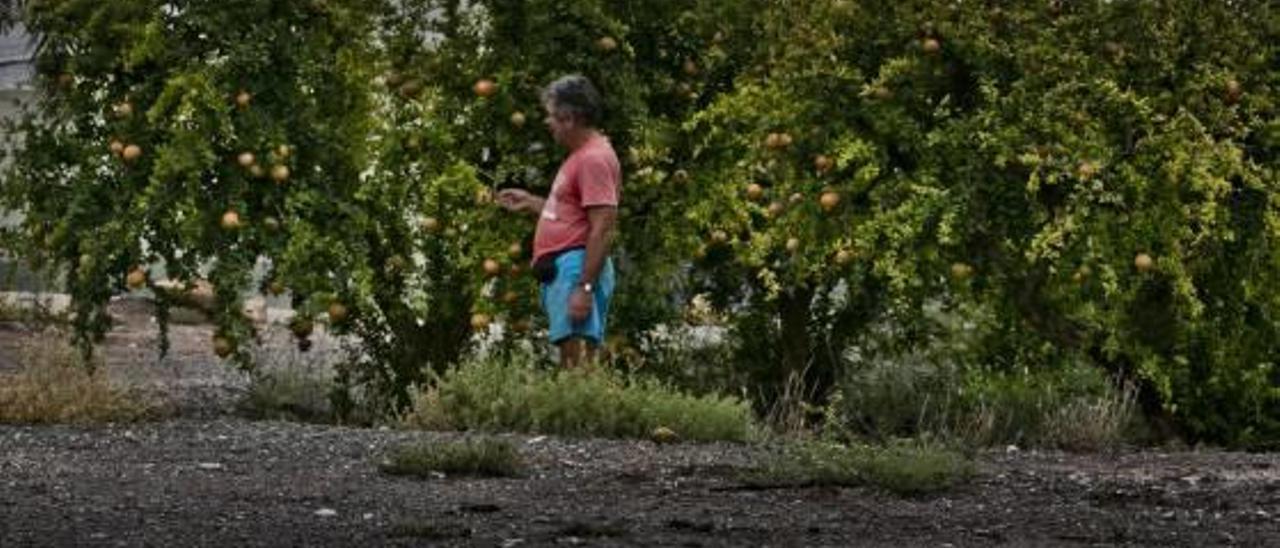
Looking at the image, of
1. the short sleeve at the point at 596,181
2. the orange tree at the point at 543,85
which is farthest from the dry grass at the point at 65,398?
the short sleeve at the point at 596,181

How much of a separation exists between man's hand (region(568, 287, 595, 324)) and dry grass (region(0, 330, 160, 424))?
1.86 m

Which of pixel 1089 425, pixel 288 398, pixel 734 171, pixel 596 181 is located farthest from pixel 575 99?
pixel 1089 425

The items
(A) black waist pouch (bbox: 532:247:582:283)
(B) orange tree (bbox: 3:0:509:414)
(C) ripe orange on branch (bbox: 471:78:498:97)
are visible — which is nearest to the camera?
(A) black waist pouch (bbox: 532:247:582:283)

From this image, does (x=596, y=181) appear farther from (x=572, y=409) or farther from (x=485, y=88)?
(x=485, y=88)

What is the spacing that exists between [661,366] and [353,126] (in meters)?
1.75

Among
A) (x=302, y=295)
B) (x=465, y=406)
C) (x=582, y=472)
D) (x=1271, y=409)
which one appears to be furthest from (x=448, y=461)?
(x=1271, y=409)

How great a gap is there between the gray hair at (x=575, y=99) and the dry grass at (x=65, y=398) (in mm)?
2154

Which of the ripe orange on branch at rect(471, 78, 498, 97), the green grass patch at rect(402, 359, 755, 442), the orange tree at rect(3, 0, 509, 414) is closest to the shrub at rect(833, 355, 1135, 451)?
the green grass patch at rect(402, 359, 755, 442)

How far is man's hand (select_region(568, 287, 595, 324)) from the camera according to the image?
34.7ft

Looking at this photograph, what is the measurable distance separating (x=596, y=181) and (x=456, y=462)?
196 cm

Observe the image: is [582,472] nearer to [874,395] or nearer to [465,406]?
[465,406]

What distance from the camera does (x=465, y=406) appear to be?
34.4 ft

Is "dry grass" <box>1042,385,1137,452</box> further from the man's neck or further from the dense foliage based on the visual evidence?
the man's neck

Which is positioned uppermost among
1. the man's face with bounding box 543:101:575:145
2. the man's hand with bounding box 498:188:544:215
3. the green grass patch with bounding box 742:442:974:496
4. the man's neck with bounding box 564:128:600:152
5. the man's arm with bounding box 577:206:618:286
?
the man's face with bounding box 543:101:575:145
